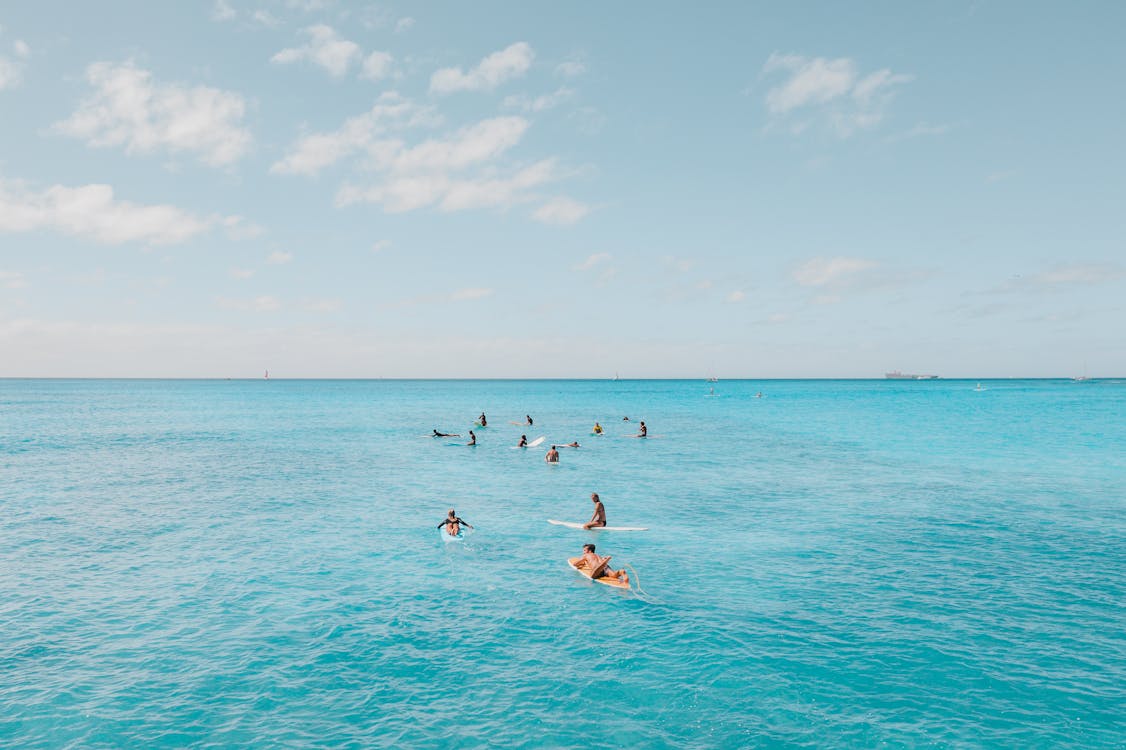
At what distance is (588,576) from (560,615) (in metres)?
3.91

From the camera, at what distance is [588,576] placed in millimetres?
26109

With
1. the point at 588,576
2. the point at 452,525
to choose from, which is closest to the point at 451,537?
the point at 452,525

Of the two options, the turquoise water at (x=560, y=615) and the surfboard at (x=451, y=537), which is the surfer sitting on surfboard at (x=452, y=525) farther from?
the turquoise water at (x=560, y=615)

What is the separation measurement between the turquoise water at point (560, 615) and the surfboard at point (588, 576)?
458mm

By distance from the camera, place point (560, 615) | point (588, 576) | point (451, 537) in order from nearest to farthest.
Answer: point (560, 615) < point (588, 576) < point (451, 537)

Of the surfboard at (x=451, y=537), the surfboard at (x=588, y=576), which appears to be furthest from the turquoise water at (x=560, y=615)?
the surfboard at (x=451, y=537)

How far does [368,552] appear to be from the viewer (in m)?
30.6

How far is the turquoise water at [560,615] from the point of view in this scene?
51.9 ft

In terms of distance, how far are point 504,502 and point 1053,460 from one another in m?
54.9

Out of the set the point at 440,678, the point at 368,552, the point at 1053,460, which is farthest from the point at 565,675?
the point at 1053,460

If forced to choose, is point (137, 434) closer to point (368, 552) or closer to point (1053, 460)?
point (368, 552)

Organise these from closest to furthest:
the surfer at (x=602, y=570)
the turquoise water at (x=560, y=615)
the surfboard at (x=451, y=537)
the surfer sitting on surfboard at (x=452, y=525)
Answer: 1. the turquoise water at (x=560, y=615)
2. the surfer at (x=602, y=570)
3. the surfboard at (x=451, y=537)
4. the surfer sitting on surfboard at (x=452, y=525)

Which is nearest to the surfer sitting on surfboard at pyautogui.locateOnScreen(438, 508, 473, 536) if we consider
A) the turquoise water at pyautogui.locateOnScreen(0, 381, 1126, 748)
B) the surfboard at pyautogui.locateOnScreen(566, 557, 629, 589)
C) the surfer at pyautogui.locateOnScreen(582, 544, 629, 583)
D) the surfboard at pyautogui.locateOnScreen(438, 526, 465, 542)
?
the surfboard at pyautogui.locateOnScreen(438, 526, 465, 542)

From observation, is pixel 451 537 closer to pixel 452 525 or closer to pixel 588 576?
pixel 452 525
